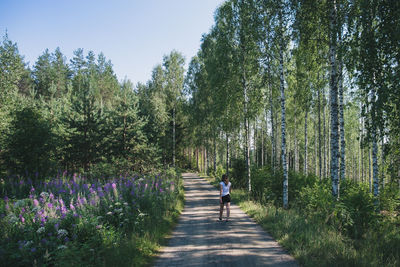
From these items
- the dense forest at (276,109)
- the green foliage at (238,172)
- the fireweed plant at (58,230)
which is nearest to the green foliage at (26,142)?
the dense forest at (276,109)

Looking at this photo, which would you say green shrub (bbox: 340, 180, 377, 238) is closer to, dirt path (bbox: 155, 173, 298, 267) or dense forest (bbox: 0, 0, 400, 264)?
dense forest (bbox: 0, 0, 400, 264)

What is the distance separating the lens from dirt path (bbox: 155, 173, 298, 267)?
5672 mm

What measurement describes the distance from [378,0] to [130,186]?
410 inches

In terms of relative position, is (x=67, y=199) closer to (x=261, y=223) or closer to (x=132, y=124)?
(x=261, y=223)

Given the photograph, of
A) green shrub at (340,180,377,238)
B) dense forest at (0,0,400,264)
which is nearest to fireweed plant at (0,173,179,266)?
dense forest at (0,0,400,264)

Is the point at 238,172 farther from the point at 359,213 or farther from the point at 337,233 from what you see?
the point at 337,233

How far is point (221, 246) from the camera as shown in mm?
6668

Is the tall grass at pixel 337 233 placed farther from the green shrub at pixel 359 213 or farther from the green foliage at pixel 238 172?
the green foliage at pixel 238 172

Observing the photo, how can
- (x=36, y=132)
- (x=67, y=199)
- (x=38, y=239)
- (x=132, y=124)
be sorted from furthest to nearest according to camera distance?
(x=132, y=124) → (x=36, y=132) → (x=67, y=199) → (x=38, y=239)

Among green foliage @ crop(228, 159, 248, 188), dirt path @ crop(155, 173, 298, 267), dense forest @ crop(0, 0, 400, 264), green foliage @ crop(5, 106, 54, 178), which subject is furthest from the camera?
green foliage @ crop(228, 159, 248, 188)

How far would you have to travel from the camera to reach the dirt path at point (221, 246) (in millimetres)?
5672

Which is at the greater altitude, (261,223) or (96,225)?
(96,225)

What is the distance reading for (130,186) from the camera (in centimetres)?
1043

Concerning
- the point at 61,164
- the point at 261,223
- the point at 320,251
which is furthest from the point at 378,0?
the point at 61,164
